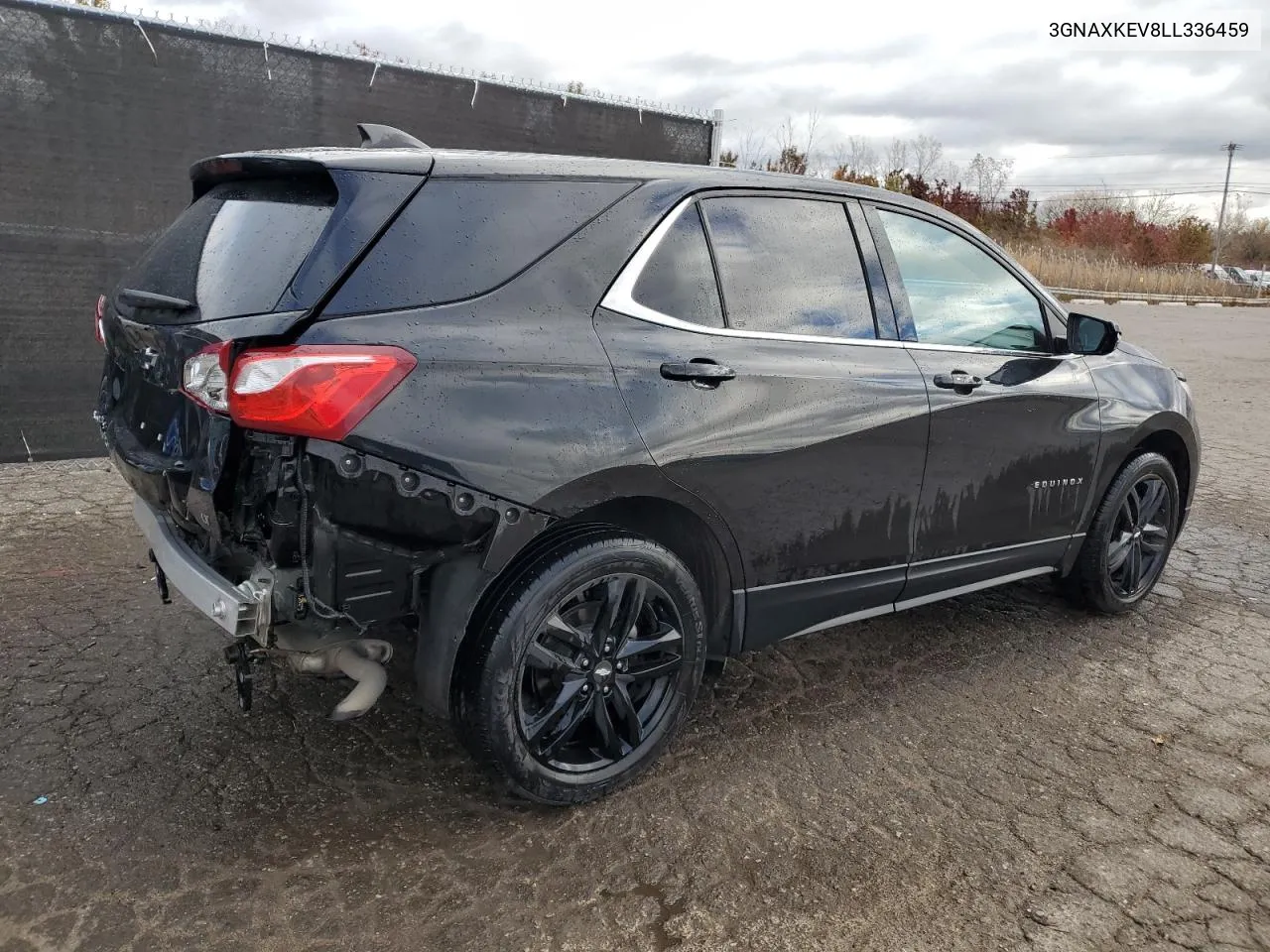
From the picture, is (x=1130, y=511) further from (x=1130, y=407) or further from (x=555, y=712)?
(x=555, y=712)

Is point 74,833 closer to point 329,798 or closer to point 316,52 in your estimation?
point 329,798

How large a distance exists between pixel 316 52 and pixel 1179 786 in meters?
6.54

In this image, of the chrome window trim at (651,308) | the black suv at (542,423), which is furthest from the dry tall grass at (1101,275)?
the chrome window trim at (651,308)

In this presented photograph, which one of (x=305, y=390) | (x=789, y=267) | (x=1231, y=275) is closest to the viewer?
(x=305, y=390)

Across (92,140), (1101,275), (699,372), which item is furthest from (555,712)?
(1101,275)

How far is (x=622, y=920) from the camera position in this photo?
2443 mm

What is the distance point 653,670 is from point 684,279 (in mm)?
1156

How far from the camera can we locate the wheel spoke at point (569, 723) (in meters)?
2.83

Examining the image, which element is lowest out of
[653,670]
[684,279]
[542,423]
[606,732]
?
[606,732]

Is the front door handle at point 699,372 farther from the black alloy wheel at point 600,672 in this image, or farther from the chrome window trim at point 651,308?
the black alloy wheel at point 600,672

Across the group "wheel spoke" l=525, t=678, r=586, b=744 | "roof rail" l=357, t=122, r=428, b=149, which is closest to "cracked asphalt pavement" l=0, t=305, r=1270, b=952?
"wheel spoke" l=525, t=678, r=586, b=744

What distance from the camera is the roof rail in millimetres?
3037

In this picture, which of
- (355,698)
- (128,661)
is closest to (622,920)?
(355,698)

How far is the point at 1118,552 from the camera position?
4.48 m
